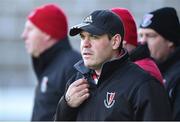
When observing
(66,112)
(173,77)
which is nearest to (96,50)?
(66,112)

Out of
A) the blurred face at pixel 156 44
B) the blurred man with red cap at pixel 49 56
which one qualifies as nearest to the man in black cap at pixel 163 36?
the blurred face at pixel 156 44

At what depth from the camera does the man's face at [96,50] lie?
507 cm

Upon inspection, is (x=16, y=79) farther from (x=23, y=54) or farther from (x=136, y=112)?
(x=136, y=112)

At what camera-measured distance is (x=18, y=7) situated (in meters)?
15.9

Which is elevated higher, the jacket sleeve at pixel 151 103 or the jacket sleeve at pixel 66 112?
the jacket sleeve at pixel 151 103

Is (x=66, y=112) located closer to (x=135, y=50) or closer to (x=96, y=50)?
(x=96, y=50)

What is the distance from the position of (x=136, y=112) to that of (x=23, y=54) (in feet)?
36.1

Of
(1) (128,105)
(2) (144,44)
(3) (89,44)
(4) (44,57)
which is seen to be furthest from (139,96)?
(4) (44,57)

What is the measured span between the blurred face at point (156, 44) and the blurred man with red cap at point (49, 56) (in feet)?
2.56

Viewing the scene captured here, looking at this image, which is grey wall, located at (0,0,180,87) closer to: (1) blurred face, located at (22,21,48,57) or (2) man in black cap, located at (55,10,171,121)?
(1) blurred face, located at (22,21,48,57)

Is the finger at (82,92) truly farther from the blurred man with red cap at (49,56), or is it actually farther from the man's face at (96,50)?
the blurred man with red cap at (49,56)

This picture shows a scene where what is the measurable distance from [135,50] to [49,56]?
182 centimetres

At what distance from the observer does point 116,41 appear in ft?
16.7

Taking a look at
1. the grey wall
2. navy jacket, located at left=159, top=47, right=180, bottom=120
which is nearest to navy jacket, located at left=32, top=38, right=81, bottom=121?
navy jacket, located at left=159, top=47, right=180, bottom=120
